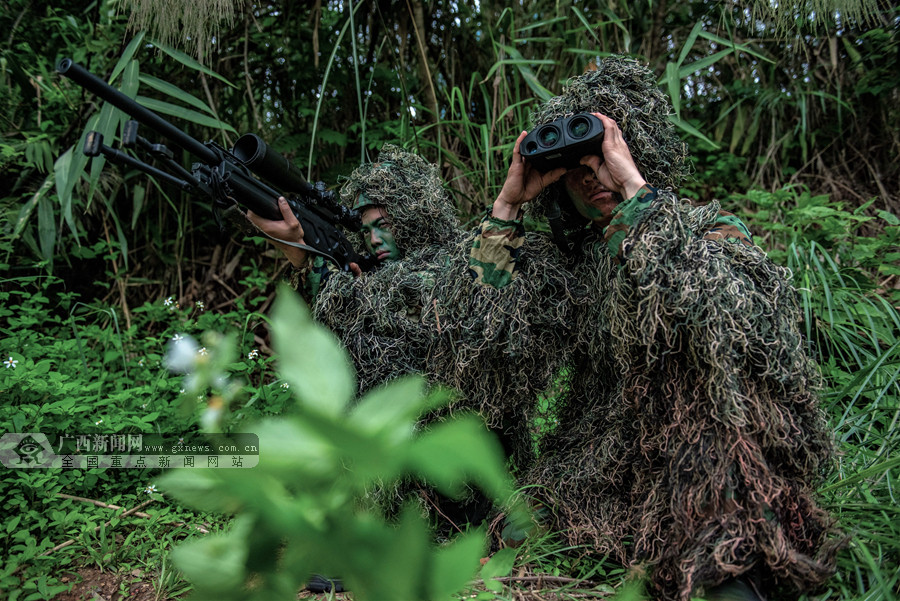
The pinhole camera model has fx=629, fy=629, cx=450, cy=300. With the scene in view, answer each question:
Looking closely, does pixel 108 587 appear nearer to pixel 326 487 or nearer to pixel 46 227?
pixel 326 487

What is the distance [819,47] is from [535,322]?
8.79 feet

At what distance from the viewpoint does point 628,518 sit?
127 centimetres

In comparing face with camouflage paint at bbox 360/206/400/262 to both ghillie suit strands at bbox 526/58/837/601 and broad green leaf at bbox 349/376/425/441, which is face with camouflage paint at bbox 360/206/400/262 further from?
broad green leaf at bbox 349/376/425/441

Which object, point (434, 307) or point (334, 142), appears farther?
point (334, 142)

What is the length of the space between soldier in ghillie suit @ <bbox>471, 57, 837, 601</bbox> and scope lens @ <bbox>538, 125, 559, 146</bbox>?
0.07 m

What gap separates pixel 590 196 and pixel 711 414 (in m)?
0.52

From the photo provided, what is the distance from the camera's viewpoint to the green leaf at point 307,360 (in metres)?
0.19

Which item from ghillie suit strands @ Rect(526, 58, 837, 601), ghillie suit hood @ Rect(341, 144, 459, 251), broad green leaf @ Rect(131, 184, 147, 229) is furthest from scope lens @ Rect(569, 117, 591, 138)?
broad green leaf @ Rect(131, 184, 147, 229)

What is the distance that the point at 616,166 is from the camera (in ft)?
4.08

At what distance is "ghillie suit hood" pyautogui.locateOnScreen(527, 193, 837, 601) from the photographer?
1.09 meters

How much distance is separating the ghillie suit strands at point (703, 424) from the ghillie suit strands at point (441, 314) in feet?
0.54

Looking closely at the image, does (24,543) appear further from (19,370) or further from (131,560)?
(19,370)
